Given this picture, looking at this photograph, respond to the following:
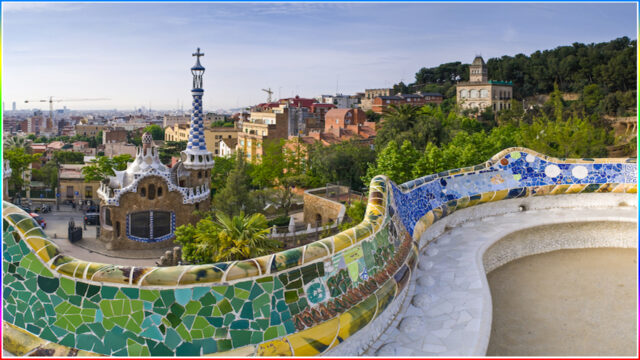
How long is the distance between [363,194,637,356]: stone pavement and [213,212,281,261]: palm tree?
363 centimetres

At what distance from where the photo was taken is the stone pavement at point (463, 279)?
5348 mm

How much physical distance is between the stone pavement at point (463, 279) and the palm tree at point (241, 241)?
3.63 metres

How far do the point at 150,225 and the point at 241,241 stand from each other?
933 cm

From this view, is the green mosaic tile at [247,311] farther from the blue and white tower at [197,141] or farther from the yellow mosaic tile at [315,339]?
the blue and white tower at [197,141]

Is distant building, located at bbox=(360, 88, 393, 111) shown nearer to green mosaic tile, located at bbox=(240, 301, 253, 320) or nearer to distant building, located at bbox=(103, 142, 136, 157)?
distant building, located at bbox=(103, 142, 136, 157)

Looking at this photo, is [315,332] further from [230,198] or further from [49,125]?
[49,125]

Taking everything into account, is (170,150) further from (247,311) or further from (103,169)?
(247,311)

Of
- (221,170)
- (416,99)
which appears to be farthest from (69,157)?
(416,99)

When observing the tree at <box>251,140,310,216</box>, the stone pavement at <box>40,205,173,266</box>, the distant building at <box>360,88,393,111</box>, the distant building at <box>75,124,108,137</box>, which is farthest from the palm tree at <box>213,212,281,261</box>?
the distant building at <box>75,124,108,137</box>

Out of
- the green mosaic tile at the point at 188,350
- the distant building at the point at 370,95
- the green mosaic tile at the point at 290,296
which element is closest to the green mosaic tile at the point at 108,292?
the green mosaic tile at the point at 188,350

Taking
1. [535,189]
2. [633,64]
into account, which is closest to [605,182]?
[535,189]

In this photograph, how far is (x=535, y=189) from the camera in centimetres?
1062

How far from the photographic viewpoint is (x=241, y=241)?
1041 centimetres

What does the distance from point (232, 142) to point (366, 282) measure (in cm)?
4246
